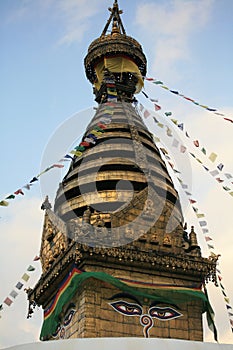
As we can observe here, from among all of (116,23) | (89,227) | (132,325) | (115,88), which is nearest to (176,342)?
(132,325)

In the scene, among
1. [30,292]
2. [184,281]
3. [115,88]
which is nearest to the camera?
[184,281]

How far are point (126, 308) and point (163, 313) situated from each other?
1.18m

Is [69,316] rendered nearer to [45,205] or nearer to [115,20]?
[45,205]

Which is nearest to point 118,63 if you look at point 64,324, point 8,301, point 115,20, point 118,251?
point 115,20

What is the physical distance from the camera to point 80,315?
59.9 ft

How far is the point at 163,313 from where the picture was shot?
1898 centimetres

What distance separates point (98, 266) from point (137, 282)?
1.25 meters

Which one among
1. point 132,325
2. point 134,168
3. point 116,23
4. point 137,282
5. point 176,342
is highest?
point 116,23

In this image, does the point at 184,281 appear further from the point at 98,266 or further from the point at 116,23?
the point at 116,23

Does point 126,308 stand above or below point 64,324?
above

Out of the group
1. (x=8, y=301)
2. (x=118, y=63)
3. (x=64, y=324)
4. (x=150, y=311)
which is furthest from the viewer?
(x=118, y=63)

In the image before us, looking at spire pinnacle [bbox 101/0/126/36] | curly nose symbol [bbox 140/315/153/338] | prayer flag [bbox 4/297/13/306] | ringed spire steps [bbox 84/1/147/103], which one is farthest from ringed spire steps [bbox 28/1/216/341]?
spire pinnacle [bbox 101/0/126/36]

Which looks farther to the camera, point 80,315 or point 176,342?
point 80,315

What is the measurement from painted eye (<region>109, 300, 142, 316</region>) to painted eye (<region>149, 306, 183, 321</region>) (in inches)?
16.6
